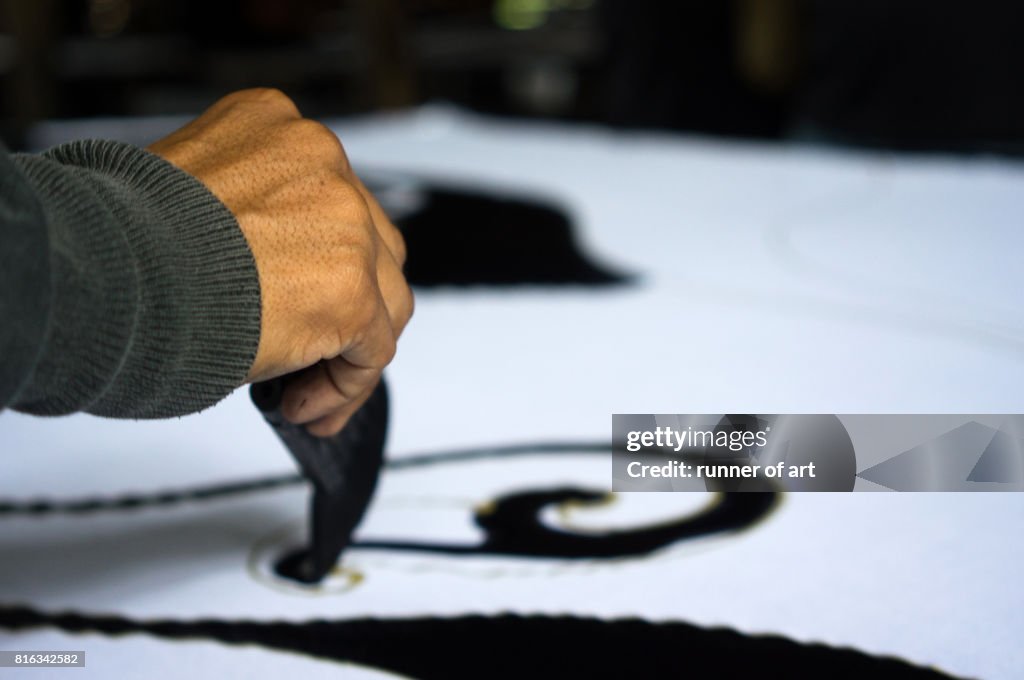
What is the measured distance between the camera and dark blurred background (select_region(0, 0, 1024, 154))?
1871 millimetres

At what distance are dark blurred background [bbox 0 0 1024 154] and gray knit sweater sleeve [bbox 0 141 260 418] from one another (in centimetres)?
158

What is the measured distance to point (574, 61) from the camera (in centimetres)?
482

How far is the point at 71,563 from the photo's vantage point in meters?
0.56

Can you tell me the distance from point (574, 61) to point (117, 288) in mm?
4652

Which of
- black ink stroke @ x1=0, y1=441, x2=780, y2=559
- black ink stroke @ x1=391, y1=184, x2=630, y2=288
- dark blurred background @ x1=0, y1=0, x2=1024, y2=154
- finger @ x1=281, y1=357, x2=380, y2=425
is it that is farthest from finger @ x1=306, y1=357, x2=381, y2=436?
dark blurred background @ x1=0, y1=0, x2=1024, y2=154

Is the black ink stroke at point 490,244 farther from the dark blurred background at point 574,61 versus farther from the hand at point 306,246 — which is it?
the dark blurred background at point 574,61

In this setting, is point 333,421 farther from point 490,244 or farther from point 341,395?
point 490,244

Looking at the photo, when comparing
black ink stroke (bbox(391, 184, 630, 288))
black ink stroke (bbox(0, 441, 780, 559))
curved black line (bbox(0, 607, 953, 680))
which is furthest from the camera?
black ink stroke (bbox(391, 184, 630, 288))

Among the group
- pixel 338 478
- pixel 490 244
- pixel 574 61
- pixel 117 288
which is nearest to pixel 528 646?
pixel 338 478

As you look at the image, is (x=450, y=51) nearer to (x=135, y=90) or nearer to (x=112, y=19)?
(x=135, y=90)

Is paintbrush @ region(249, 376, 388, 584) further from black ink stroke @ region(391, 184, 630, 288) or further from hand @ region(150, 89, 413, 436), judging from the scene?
black ink stroke @ region(391, 184, 630, 288)

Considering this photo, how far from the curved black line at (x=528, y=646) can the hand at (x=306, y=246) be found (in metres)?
0.10

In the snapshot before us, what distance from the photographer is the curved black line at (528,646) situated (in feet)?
1.48

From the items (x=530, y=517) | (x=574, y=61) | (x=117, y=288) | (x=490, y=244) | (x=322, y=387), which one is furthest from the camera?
(x=574, y=61)
